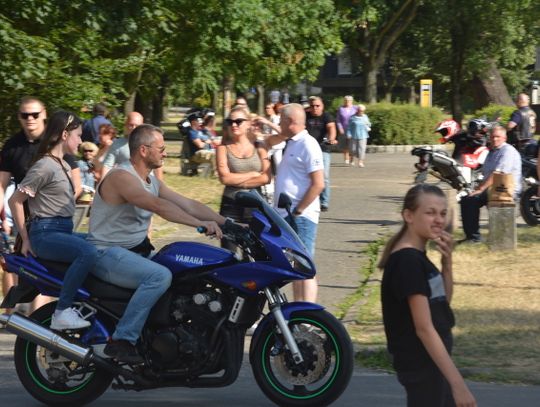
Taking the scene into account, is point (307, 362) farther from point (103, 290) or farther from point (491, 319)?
point (491, 319)

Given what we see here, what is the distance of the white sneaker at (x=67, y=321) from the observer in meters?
6.71

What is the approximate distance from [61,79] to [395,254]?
11.7m

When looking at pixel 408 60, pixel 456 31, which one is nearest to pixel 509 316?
pixel 456 31

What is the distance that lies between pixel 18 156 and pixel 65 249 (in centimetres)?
195

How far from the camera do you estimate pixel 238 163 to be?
9.67m

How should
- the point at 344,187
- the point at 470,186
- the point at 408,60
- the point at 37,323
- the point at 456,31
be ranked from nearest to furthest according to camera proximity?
the point at 37,323, the point at 470,186, the point at 344,187, the point at 456,31, the point at 408,60

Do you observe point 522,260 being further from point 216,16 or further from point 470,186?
point 216,16

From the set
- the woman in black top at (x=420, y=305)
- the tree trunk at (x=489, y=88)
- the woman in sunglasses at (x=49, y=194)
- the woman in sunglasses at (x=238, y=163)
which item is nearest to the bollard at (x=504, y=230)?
the woman in sunglasses at (x=238, y=163)

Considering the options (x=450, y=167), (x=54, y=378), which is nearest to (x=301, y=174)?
(x=54, y=378)

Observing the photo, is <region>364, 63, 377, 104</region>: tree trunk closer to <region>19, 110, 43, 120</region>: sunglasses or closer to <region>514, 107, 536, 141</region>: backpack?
<region>514, 107, 536, 141</region>: backpack

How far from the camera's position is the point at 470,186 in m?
16.7

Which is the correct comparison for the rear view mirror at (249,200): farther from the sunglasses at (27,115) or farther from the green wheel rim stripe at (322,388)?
the sunglasses at (27,115)

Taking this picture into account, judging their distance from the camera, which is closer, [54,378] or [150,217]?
[54,378]

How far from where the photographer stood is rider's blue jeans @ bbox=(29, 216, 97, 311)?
6750 millimetres
